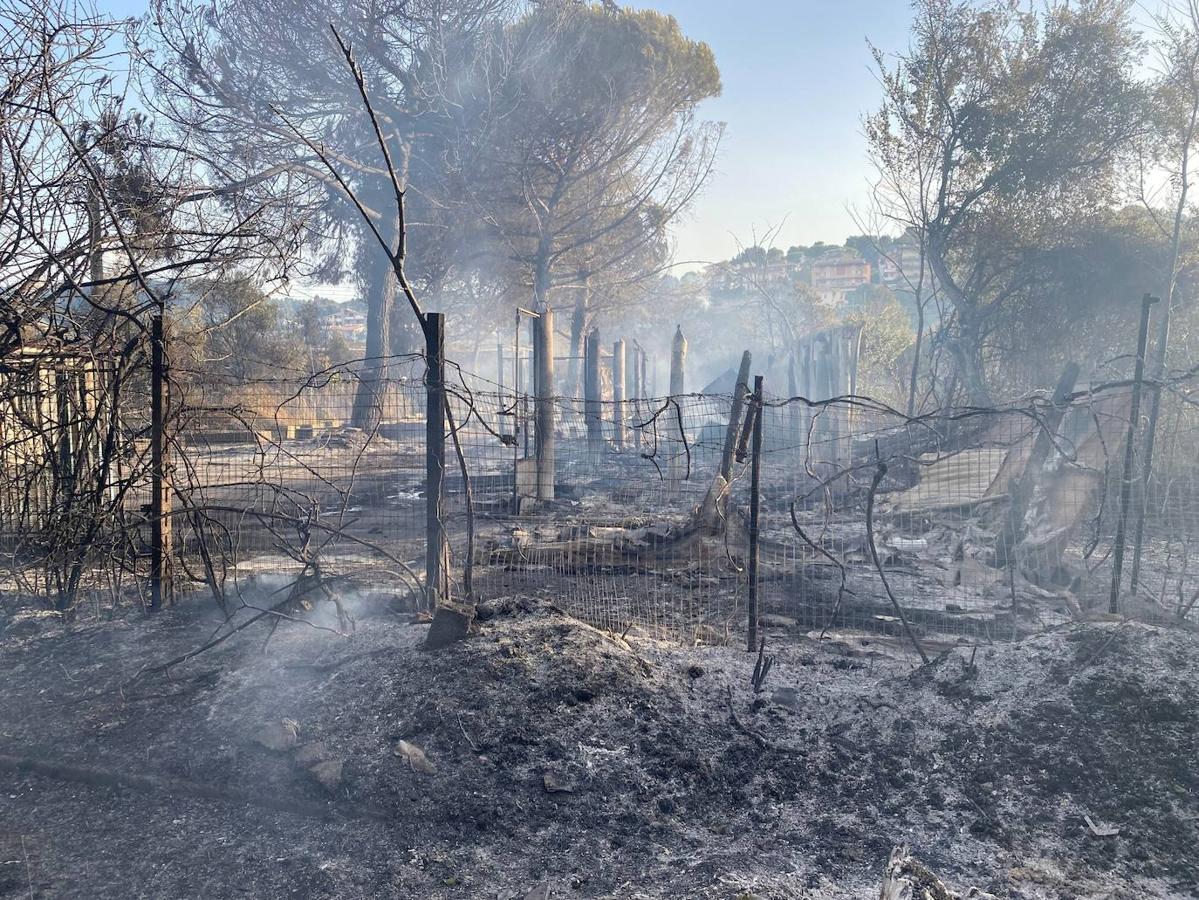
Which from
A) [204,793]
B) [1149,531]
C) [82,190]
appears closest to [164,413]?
[82,190]

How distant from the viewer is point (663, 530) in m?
6.88

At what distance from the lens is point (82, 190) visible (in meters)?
5.09

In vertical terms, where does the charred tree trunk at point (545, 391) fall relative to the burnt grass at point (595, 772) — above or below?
above

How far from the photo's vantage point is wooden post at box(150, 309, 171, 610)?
5086mm

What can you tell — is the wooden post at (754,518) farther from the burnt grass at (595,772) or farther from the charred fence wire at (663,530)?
the burnt grass at (595,772)

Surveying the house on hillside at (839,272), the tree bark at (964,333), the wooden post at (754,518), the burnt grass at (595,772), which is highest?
the house on hillside at (839,272)

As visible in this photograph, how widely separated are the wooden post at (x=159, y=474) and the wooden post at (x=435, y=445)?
1.86 m

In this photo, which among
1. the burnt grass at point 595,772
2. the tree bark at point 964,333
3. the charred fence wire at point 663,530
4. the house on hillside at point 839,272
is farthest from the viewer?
the house on hillside at point 839,272

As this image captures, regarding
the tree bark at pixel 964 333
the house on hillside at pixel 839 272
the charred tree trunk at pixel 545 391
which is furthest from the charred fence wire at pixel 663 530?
the house on hillside at pixel 839 272

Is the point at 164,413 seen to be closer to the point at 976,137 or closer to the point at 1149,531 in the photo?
the point at 1149,531

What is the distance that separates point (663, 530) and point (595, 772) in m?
3.58

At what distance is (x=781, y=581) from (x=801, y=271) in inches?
2143

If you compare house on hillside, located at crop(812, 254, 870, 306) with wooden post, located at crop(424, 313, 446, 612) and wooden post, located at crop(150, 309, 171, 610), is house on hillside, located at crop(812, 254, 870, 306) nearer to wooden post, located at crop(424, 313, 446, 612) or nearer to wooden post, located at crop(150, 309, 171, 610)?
wooden post, located at crop(424, 313, 446, 612)

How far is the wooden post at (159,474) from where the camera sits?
5.09 metres
